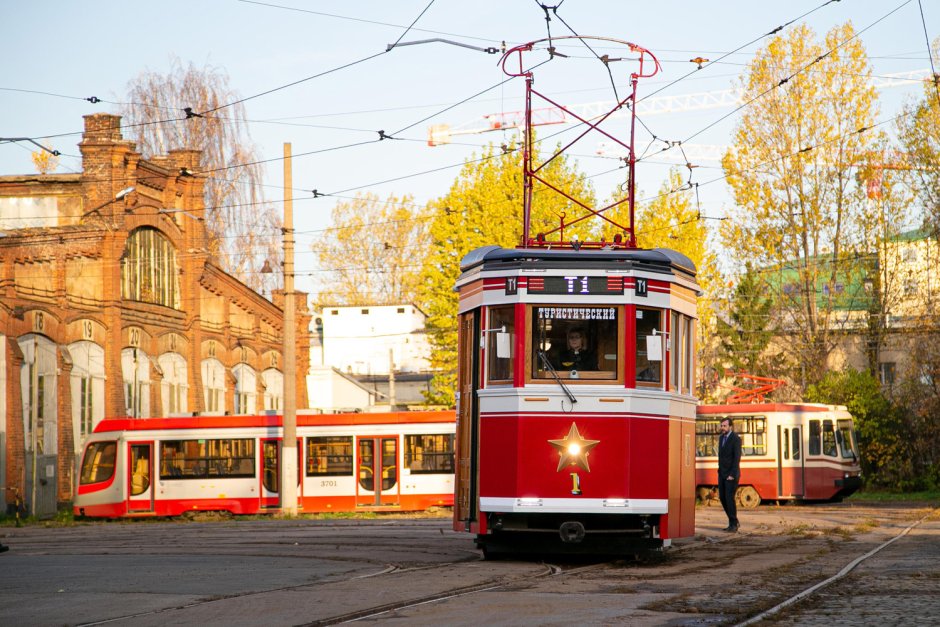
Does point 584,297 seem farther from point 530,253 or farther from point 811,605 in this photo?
point 811,605

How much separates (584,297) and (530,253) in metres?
0.75

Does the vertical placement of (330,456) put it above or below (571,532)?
below

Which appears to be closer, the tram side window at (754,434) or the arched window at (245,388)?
the tram side window at (754,434)

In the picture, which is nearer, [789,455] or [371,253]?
[789,455]

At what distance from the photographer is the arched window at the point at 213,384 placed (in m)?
51.9

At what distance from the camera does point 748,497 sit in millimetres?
34156

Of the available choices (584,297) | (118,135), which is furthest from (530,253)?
(118,135)

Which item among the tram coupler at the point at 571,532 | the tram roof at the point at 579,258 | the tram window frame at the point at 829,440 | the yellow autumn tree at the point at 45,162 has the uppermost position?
the yellow autumn tree at the point at 45,162

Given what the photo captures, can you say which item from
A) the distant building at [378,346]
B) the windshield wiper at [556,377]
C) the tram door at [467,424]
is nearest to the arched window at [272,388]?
the distant building at [378,346]

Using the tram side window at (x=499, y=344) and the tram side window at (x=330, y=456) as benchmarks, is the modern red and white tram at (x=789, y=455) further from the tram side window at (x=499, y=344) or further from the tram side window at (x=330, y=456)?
the tram side window at (x=499, y=344)

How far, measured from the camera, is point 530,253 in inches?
546

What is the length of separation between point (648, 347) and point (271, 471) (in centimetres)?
2052

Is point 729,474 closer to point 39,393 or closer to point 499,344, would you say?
point 499,344

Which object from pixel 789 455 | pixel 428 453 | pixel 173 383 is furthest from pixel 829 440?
pixel 173 383
